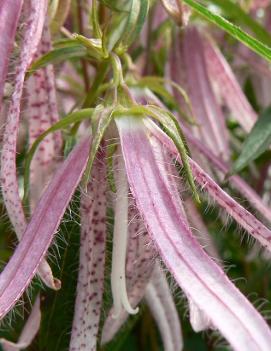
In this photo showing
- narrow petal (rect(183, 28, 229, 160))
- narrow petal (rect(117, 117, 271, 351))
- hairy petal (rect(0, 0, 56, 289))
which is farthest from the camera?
narrow petal (rect(183, 28, 229, 160))

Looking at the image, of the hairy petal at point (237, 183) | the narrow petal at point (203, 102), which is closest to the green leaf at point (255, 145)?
the hairy petal at point (237, 183)

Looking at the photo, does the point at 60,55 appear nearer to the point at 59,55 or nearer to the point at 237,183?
the point at 59,55

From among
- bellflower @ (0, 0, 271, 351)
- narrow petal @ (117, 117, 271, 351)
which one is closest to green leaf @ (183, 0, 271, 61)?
bellflower @ (0, 0, 271, 351)

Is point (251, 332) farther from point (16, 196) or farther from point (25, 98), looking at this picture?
point (25, 98)

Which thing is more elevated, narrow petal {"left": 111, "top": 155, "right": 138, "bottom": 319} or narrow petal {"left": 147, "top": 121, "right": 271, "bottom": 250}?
narrow petal {"left": 147, "top": 121, "right": 271, "bottom": 250}

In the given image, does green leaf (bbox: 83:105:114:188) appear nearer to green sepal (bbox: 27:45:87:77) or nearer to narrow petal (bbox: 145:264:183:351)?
green sepal (bbox: 27:45:87:77)

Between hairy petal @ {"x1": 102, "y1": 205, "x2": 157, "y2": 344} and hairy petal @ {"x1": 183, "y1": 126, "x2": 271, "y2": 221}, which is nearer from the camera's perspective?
hairy petal @ {"x1": 102, "y1": 205, "x2": 157, "y2": 344}

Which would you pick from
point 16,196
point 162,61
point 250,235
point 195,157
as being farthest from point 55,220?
point 162,61
